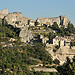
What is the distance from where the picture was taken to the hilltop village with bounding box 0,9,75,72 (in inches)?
2164

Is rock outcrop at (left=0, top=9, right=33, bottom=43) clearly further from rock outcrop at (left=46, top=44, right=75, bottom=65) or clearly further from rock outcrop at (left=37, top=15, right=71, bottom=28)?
rock outcrop at (left=46, top=44, right=75, bottom=65)

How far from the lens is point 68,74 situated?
39.2 metres

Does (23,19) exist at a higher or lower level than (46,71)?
higher

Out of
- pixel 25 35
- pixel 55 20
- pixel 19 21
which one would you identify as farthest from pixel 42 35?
pixel 55 20

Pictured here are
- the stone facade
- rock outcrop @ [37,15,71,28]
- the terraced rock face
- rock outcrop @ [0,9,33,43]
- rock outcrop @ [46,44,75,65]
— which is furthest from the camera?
rock outcrop @ [37,15,71,28]

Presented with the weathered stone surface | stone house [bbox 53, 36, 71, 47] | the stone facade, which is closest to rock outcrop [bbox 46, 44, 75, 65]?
stone house [bbox 53, 36, 71, 47]

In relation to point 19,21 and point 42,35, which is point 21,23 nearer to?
point 19,21

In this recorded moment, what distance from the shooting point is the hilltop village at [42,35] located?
55.0m

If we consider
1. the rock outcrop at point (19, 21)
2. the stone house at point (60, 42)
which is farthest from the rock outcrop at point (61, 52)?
the rock outcrop at point (19, 21)

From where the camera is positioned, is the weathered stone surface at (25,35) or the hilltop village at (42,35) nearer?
the hilltop village at (42,35)

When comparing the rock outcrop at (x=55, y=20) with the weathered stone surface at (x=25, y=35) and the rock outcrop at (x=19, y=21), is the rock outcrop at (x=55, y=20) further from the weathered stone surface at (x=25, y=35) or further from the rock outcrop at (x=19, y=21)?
the weathered stone surface at (x=25, y=35)

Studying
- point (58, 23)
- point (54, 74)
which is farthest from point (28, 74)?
point (58, 23)

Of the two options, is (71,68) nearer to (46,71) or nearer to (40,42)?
(46,71)

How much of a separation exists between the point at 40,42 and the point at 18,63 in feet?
44.2
